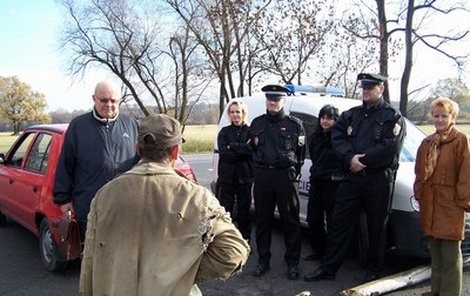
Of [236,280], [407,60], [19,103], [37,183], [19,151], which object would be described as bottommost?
[236,280]

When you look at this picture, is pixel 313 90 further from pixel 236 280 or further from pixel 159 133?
pixel 159 133

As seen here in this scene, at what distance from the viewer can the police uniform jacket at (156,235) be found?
1712 millimetres

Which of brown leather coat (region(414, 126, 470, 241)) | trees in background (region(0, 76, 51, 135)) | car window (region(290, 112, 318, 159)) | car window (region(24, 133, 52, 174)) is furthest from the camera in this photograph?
trees in background (region(0, 76, 51, 135))

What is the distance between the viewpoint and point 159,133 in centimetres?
179

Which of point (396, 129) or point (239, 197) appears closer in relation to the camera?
point (396, 129)

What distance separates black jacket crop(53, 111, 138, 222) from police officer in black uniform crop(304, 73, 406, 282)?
2163mm

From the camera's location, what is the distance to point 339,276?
499 centimetres

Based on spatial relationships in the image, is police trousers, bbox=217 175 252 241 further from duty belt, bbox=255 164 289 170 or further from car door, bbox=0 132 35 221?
car door, bbox=0 132 35 221

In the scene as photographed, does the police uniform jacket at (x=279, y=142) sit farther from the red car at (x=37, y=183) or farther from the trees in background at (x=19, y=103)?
the trees in background at (x=19, y=103)

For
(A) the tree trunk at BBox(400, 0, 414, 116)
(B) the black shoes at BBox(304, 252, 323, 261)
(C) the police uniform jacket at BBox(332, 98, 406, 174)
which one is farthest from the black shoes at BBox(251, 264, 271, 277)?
(A) the tree trunk at BBox(400, 0, 414, 116)

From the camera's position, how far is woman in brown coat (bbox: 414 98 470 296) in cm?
396

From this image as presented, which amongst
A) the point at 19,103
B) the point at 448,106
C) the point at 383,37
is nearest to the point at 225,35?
the point at 383,37

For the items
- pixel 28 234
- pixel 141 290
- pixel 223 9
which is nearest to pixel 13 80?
pixel 223 9

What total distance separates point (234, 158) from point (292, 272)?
1.48 meters
